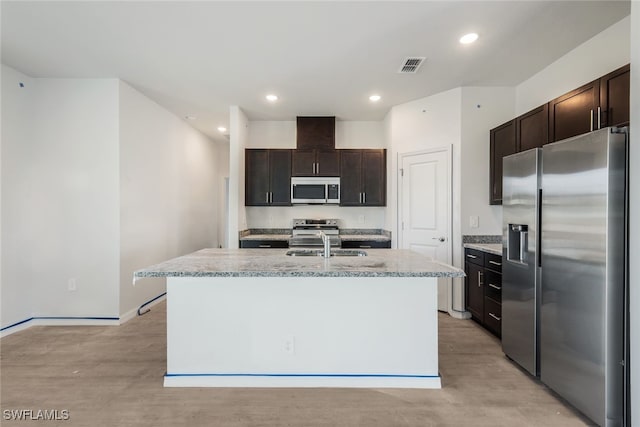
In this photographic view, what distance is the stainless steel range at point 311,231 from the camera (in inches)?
174

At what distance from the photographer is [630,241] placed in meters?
1.62

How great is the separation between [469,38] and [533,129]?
3.54 feet

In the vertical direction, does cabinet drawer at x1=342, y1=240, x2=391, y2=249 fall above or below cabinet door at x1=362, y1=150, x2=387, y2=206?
below

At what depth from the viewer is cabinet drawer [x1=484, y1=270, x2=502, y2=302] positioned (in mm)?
2869

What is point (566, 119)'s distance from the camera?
2.46 metres

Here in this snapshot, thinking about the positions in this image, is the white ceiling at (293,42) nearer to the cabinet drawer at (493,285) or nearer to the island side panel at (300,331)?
the island side panel at (300,331)

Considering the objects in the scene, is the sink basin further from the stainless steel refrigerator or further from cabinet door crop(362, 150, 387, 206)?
cabinet door crop(362, 150, 387, 206)

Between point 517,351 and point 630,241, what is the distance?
1217 mm

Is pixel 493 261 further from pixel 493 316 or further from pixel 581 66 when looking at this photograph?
pixel 581 66

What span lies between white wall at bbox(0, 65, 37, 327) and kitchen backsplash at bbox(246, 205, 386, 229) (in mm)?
2678

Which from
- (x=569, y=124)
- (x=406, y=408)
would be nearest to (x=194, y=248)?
(x=406, y=408)

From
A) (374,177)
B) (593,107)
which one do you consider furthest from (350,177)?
(593,107)

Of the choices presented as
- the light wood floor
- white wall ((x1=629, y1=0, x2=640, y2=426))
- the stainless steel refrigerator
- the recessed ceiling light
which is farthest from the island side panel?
the recessed ceiling light

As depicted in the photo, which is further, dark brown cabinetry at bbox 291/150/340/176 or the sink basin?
dark brown cabinetry at bbox 291/150/340/176
